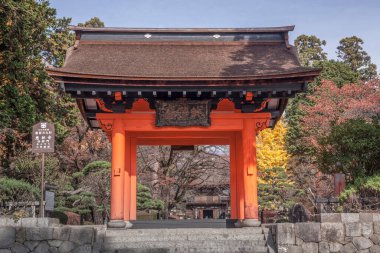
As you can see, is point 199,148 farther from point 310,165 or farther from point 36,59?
point 36,59

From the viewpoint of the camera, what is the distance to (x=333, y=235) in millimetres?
9734

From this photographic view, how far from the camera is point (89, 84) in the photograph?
10922 mm

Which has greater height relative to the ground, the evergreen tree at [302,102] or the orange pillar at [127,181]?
the evergreen tree at [302,102]

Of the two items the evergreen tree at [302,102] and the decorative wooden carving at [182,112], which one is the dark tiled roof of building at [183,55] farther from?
the evergreen tree at [302,102]

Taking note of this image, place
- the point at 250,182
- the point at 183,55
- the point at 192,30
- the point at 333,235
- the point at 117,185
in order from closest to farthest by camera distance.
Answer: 1. the point at 333,235
2. the point at 117,185
3. the point at 250,182
4. the point at 183,55
5. the point at 192,30

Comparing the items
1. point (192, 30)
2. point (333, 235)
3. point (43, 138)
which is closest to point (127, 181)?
point (43, 138)

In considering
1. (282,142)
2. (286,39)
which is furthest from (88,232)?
(282,142)

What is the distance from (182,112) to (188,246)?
3531 mm

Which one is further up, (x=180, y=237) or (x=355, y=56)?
(x=355, y=56)

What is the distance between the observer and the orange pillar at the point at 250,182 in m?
11.3

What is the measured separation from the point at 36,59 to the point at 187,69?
8.14 m

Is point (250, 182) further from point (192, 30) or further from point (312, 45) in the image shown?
point (312, 45)

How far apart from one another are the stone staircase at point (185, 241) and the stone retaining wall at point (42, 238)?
46 cm

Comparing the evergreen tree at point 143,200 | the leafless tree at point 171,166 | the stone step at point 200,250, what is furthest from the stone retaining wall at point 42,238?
the leafless tree at point 171,166
